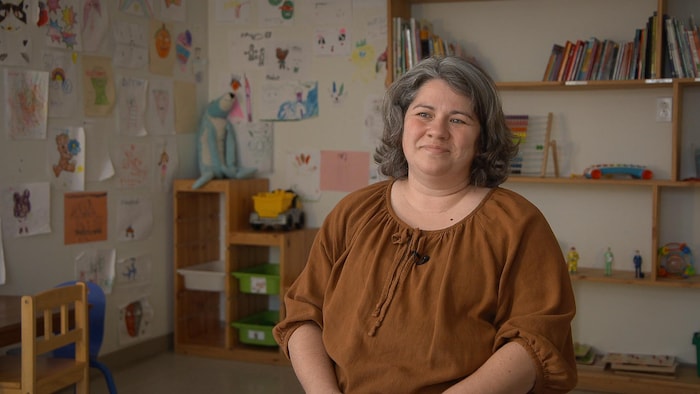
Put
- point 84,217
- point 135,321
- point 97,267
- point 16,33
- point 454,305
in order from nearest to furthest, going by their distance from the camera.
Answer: point 454,305
point 16,33
point 84,217
point 97,267
point 135,321

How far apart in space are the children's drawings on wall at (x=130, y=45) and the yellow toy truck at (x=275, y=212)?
0.99 metres

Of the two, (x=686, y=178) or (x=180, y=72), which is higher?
(x=180, y=72)

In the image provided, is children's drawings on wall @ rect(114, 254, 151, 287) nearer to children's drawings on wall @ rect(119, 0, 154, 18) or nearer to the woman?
children's drawings on wall @ rect(119, 0, 154, 18)

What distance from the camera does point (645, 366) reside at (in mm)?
4082

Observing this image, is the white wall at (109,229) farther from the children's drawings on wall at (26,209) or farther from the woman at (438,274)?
the woman at (438,274)

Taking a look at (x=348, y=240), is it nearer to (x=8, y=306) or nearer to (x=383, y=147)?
(x=383, y=147)

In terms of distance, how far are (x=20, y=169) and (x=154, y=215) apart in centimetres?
102

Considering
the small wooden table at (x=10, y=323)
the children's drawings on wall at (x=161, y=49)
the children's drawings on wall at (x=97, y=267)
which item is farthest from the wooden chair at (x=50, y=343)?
the children's drawings on wall at (x=161, y=49)

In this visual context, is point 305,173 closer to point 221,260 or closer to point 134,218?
point 221,260

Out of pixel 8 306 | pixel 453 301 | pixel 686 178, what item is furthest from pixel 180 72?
pixel 453 301

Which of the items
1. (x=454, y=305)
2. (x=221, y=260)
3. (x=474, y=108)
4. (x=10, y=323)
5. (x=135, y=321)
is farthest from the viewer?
(x=221, y=260)

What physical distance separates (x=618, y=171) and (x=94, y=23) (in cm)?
275

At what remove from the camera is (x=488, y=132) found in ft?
5.87

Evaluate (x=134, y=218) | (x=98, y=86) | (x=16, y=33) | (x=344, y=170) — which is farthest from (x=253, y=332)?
(x=16, y=33)
